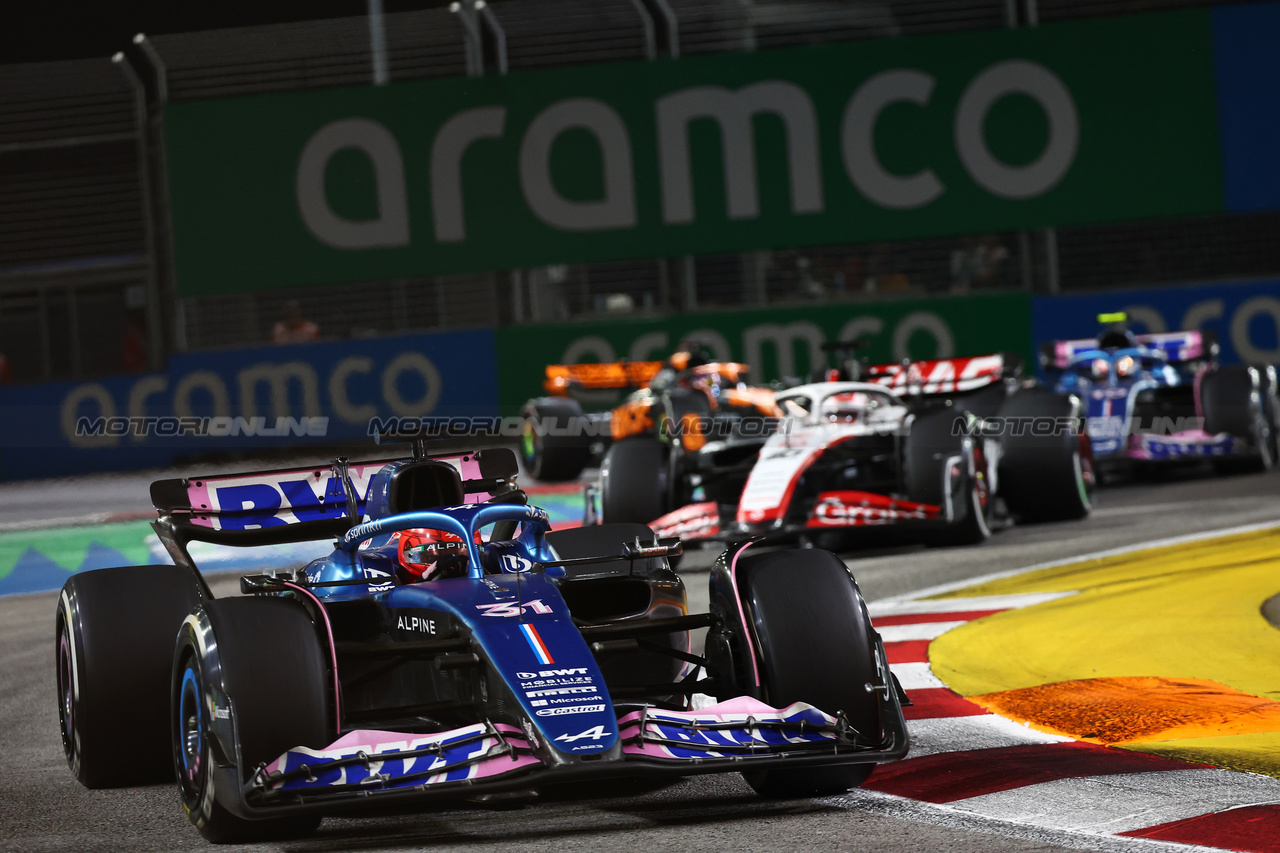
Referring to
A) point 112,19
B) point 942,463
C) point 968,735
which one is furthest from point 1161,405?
point 112,19

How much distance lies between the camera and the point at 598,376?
17.7 metres

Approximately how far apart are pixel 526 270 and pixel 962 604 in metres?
13.0

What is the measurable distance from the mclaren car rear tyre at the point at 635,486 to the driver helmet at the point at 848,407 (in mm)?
1161

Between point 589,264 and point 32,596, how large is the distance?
10331mm

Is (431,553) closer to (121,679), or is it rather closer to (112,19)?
(121,679)

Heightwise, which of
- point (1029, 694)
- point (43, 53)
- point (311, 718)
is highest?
point (43, 53)

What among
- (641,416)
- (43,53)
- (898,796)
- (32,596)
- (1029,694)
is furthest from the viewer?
(43,53)

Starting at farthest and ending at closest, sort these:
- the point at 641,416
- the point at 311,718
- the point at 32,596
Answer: the point at 641,416
the point at 32,596
the point at 311,718

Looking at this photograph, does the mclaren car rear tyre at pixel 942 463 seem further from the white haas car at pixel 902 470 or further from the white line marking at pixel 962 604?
the white line marking at pixel 962 604

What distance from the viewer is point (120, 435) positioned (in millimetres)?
20766

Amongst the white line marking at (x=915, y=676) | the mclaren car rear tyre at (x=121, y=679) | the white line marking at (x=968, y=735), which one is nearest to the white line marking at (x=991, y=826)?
the white line marking at (x=968, y=735)

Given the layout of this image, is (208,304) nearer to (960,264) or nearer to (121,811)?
(960,264)

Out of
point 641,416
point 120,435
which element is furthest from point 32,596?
point 120,435

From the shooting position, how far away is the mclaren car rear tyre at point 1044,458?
1187 cm
